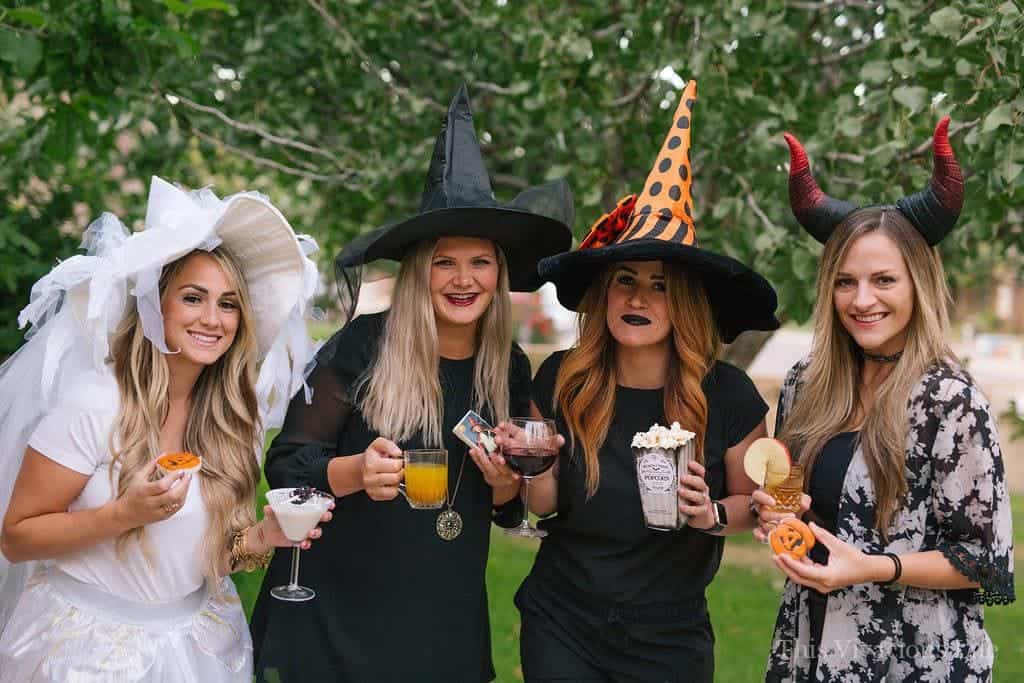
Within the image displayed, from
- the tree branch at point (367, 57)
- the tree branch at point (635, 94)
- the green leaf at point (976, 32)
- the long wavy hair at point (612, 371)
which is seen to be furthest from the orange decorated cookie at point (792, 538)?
the tree branch at point (367, 57)

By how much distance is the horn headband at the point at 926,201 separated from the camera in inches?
121

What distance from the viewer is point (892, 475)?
3016 millimetres

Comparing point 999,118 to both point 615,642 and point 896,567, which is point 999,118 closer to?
point 896,567

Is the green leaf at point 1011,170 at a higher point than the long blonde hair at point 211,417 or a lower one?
higher

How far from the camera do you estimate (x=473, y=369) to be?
12.1 ft

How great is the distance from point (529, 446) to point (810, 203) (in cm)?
116

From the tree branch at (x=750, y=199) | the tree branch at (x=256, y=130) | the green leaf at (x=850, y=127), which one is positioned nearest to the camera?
the green leaf at (x=850, y=127)

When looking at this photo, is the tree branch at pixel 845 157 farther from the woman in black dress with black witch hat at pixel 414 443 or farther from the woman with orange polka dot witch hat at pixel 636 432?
the woman in black dress with black witch hat at pixel 414 443

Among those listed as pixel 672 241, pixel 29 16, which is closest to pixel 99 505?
pixel 672 241

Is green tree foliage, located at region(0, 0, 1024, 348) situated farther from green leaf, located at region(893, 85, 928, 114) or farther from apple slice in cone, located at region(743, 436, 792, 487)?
apple slice in cone, located at region(743, 436, 792, 487)

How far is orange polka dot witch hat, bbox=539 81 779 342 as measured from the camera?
3.50 m

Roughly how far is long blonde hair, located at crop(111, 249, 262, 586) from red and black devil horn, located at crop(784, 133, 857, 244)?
1748 mm

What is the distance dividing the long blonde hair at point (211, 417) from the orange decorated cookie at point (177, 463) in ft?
0.57

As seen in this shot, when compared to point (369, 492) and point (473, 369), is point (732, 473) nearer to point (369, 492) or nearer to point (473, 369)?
point (473, 369)
